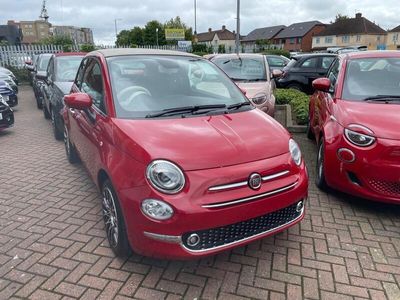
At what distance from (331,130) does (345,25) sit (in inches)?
2976

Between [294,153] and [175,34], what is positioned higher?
[175,34]

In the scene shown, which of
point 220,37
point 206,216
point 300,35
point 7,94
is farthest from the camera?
point 220,37

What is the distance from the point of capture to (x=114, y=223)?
299cm

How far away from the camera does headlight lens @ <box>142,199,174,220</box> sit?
242cm

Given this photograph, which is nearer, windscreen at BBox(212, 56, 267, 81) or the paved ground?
the paved ground

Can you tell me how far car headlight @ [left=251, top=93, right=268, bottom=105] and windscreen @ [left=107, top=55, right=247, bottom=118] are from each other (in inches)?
95.1

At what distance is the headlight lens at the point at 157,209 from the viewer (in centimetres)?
242

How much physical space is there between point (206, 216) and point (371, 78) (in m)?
3.34

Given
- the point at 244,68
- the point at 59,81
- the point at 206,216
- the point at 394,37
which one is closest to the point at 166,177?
the point at 206,216

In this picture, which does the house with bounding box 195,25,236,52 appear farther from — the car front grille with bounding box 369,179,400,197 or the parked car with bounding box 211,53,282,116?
the car front grille with bounding box 369,179,400,197

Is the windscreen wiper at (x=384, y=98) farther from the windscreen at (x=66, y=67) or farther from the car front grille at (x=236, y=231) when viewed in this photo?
the windscreen at (x=66, y=67)

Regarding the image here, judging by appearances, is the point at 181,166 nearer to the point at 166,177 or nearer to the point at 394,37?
the point at 166,177

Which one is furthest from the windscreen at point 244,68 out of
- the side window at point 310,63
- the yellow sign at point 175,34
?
the yellow sign at point 175,34

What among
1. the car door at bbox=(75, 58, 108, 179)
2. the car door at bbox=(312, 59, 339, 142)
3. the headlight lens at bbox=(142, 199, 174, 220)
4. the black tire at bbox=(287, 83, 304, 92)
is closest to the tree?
the black tire at bbox=(287, 83, 304, 92)
